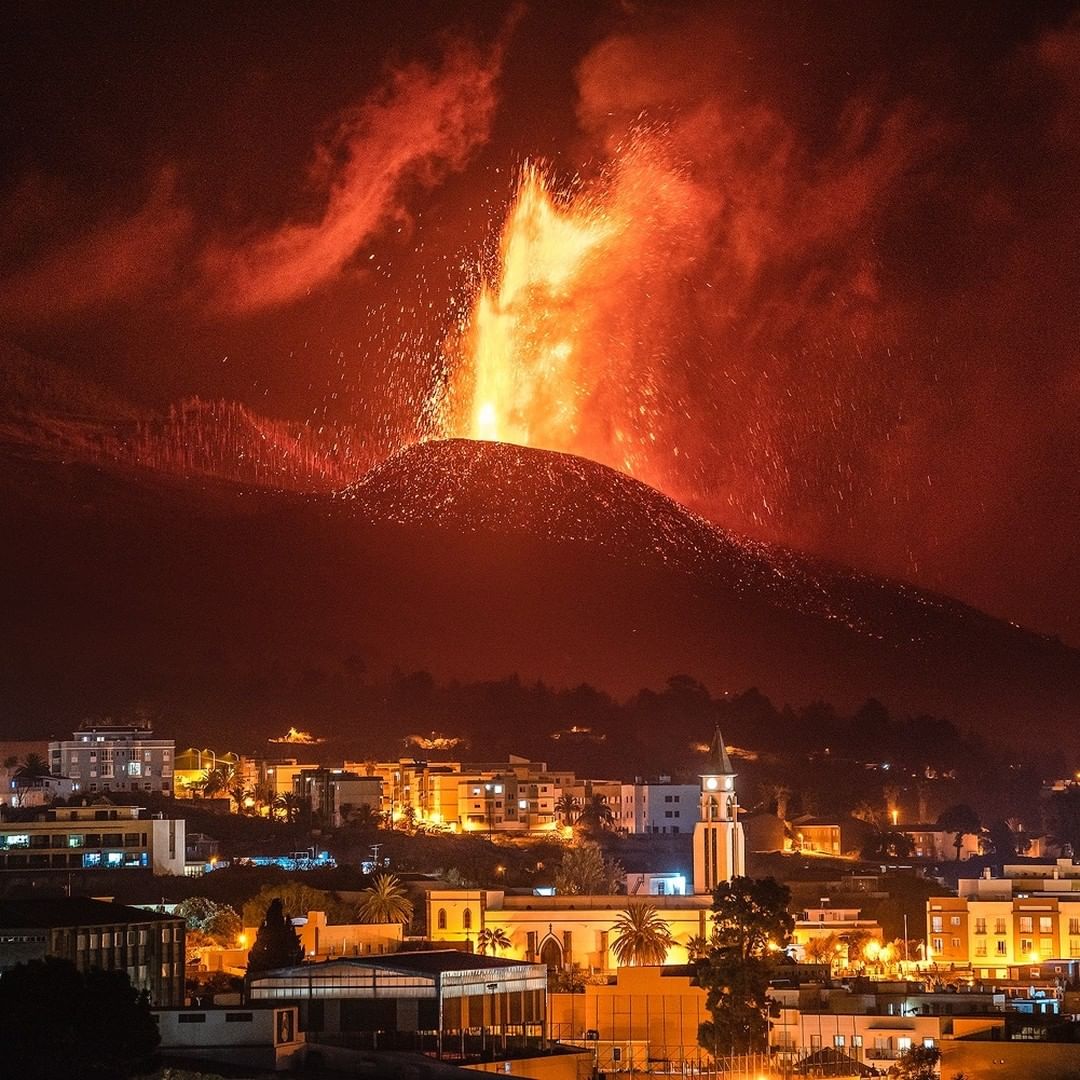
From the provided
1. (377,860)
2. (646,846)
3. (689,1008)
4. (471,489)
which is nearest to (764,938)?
(689,1008)

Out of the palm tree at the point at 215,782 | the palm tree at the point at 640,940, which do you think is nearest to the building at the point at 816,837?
the palm tree at the point at 215,782

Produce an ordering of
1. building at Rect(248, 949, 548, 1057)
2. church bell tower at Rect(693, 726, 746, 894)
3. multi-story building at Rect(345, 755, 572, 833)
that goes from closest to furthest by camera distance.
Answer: building at Rect(248, 949, 548, 1057) < church bell tower at Rect(693, 726, 746, 894) < multi-story building at Rect(345, 755, 572, 833)

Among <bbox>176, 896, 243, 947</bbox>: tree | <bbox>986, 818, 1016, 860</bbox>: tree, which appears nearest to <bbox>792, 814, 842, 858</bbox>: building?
<bbox>986, 818, 1016, 860</bbox>: tree

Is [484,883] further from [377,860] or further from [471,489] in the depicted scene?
[471,489]

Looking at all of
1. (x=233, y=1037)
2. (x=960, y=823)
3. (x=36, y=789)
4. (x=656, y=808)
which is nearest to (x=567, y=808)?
(x=656, y=808)

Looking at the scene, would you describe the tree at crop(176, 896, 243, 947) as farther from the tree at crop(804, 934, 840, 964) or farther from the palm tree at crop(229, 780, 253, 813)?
the palm tree at crop(229, 780, 253, 813)
